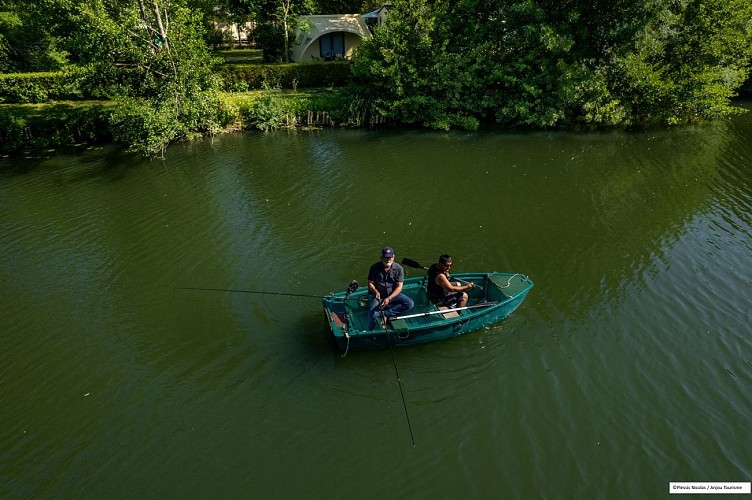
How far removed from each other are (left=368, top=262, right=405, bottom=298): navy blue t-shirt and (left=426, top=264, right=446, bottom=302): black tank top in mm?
749

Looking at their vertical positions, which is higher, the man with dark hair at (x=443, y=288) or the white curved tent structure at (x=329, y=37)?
the white curved tent structure at (x=329, y=37)

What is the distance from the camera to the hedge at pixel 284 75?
31203mm

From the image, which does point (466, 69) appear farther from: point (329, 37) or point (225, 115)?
point (329, 37)

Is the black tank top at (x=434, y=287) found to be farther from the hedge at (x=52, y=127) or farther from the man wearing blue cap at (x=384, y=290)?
the hedge at (x=52, y=127)

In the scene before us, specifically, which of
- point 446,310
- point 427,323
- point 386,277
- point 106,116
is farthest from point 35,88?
point 446,310

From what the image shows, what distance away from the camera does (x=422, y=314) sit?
999cm

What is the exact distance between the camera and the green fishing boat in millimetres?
9828

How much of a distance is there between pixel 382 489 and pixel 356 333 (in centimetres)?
294

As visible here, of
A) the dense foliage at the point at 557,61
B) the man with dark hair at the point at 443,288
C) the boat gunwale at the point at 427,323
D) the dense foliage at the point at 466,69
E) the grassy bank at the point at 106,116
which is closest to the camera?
the boat gunwale at the point at 427,323

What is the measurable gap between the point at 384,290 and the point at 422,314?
0.95 metres

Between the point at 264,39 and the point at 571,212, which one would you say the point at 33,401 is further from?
the point at 264,39

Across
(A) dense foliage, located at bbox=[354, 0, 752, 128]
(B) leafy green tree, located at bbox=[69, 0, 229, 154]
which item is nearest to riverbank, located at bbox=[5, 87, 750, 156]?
(A) dense foliage, located at bbox=[354, 0, 752, 128]

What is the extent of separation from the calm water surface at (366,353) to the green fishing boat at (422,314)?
444 millimetres

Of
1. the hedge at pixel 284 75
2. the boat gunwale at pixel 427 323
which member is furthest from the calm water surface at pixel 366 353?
the hedge at pixel 284 75
